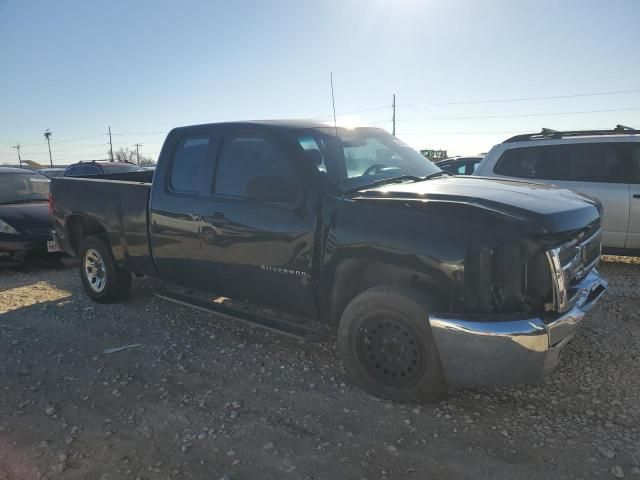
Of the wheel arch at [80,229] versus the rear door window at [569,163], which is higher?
the rear door window at [569,163]

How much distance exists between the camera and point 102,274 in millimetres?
5531

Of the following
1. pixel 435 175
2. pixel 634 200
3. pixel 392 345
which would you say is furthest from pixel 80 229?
pixel 634 200

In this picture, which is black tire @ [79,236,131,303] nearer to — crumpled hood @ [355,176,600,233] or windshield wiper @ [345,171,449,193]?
windshield wiper @ [345,171,449,193]

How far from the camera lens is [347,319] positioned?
130 inches

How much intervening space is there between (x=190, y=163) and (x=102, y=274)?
2008mm

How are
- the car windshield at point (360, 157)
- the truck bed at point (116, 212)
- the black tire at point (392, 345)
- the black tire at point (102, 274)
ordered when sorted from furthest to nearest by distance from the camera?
the black tire at point (102, 274), the truck bed at point (116, 212), the car windshield at point (360, 157), the black tire at point (392, 345)

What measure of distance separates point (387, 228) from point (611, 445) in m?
1.74

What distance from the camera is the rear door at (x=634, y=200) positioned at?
6219 millimetres

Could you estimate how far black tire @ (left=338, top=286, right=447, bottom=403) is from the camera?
3027mm

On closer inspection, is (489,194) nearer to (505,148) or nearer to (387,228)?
(387,228)

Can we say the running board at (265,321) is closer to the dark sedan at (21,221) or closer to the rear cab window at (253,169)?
the rear cab window at (253,169)

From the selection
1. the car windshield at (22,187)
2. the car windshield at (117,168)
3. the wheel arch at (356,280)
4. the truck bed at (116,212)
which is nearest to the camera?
the wheel arch at (356,280)

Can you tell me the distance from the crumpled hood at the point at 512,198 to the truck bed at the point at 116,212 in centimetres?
251

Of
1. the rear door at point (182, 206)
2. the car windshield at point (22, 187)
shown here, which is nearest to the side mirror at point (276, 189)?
the rear door at point (182, 206)
